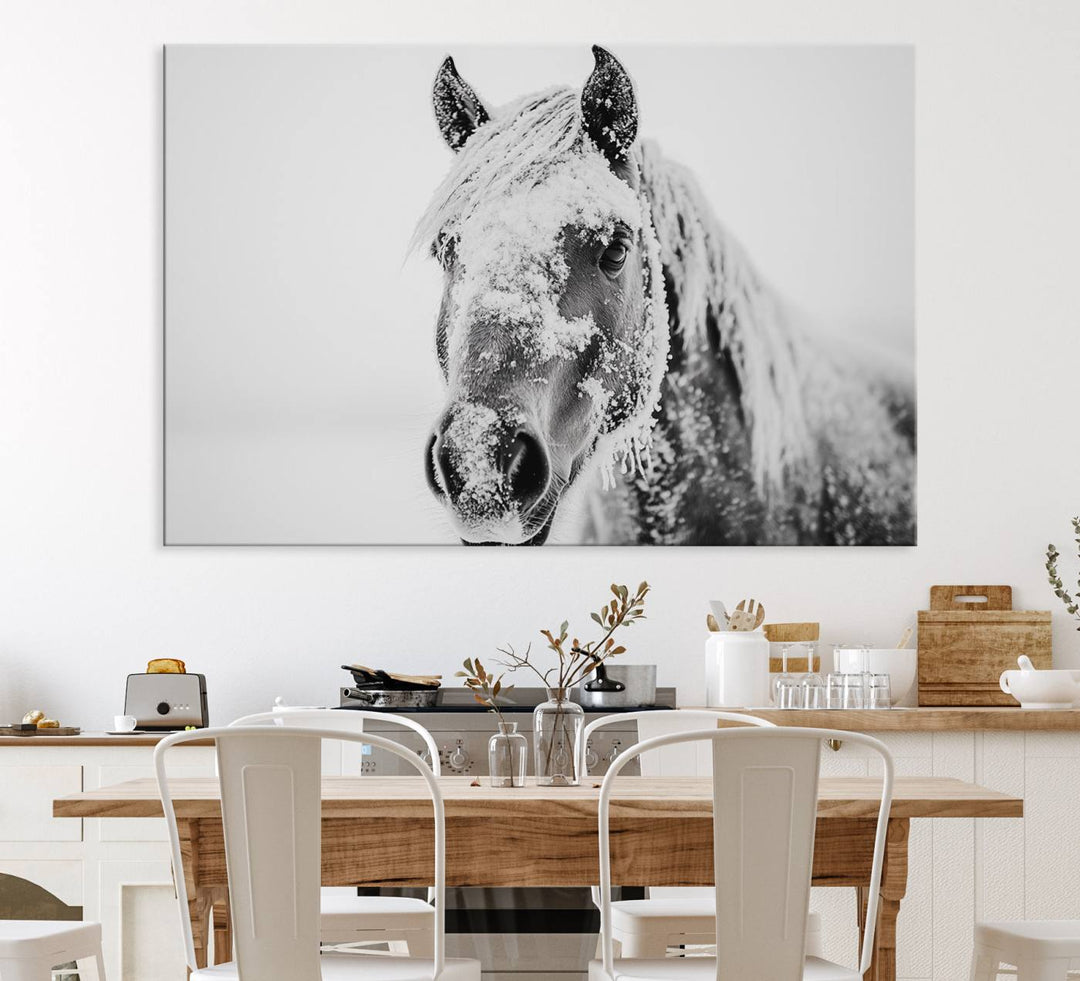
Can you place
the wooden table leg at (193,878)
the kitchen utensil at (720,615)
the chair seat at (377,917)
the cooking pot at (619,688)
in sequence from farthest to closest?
the kitchen utensil at (720,615)
the cooking pot at (619,688)
the chair seat at (377,917)
the wooden table leg at (193,878)

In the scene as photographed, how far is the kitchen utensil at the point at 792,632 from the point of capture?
4.05m

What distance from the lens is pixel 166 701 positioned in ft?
12.8

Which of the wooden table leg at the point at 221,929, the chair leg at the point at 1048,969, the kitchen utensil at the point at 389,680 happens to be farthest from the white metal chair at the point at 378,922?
the chair leg at the point at 1048,969

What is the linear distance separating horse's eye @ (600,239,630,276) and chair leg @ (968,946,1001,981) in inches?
93.9

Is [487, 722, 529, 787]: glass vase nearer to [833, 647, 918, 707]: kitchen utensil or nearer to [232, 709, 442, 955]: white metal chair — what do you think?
[232, 709, 442, 955]: white metal chair

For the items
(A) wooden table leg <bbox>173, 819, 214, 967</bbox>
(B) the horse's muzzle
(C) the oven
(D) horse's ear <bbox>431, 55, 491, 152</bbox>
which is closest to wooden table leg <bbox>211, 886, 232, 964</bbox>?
(A) wooden table leg <bbox>173, 819, 214, 967</bbox>

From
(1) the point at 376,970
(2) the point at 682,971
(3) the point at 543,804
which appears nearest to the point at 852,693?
(2) the point at 682,971

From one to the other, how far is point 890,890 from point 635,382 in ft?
7.28

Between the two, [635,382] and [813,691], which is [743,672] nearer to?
[813,691]

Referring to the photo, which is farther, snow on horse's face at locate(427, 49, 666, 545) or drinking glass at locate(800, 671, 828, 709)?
snow on horse's face at locate(427, 49, 666, 545)

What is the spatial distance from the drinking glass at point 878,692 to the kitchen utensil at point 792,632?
0.25 metres

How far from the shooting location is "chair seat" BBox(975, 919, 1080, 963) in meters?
2.29

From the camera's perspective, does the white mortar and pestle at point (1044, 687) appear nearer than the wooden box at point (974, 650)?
Yes

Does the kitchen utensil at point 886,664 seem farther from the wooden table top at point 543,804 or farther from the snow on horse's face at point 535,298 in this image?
the wooden table top at point 543,804
